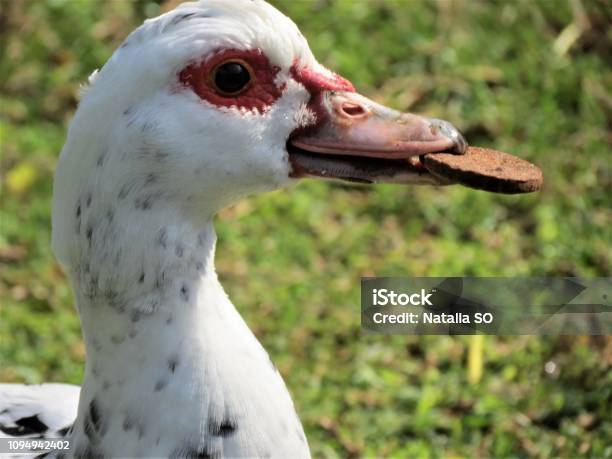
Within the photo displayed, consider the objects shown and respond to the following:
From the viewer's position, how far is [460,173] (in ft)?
6.48

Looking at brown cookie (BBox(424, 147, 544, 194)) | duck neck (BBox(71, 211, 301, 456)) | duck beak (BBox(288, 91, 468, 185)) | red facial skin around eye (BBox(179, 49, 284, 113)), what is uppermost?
red facial skin around eye (BBox(179, 49, 284, 113))

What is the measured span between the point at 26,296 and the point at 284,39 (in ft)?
7.24

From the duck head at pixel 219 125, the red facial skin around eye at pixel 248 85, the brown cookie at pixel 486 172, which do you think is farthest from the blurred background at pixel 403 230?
the red facial skin around eye at pixel 248 85

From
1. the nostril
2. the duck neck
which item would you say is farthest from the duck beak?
the duck neck

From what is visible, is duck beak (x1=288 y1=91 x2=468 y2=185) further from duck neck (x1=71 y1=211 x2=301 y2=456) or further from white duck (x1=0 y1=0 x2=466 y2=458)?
duck neck (x1=71 y1=211 x2=301 y2=456)

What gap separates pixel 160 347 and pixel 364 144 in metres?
0.56

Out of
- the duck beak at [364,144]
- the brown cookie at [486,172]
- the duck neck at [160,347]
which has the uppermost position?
the duck beak at [364,144]

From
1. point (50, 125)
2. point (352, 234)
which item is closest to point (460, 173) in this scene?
point (352, 234)

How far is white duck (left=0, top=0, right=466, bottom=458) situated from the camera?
190cm

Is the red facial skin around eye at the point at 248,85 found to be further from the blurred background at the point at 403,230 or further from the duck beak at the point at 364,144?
the blurred background at the point at 403,230

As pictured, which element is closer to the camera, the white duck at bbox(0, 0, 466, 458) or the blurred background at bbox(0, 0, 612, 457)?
the white duck at bbox(0, 0, 466, 458)

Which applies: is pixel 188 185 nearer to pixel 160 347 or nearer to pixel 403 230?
pixel 160 347

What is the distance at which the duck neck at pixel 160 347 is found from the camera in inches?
75.7

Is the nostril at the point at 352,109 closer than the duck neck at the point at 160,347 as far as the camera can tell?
No
